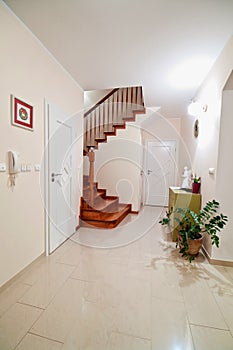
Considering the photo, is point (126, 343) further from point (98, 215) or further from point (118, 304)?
point (98, 215)

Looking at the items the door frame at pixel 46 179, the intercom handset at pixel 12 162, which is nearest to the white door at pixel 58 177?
the door frame at pixel 46 179

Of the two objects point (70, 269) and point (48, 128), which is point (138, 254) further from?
point (48, 128)

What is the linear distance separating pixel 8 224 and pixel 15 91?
124 centimetres

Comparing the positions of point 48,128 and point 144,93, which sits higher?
point 144,93

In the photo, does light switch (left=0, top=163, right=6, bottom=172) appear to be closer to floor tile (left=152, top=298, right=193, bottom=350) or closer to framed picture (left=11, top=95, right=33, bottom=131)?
framed picture (left=11, top=95, right=33, bottom=131)

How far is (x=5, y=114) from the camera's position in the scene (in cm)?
149

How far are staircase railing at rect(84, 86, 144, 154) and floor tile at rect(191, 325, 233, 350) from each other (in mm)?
3545

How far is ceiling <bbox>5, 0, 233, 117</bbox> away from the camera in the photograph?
55.9 inches

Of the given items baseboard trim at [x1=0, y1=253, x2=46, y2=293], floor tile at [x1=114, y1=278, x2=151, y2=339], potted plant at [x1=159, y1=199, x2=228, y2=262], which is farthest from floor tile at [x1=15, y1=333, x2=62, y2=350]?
potted plant at [x1=159, y1=199, x2=228, y2=262]

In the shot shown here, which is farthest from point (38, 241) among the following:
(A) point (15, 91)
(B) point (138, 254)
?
(A) point (15, 91)

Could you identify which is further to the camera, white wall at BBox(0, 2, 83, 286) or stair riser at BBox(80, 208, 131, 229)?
stair riser at BBox(80, 208, 131, 229)

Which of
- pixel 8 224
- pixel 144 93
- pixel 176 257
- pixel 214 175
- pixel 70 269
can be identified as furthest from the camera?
pixel 144 93

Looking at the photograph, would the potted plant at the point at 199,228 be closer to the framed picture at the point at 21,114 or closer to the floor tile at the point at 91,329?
the floor tile at the point at 91,329

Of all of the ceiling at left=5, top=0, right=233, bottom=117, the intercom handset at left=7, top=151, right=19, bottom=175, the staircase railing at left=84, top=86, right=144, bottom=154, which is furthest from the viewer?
the staircase railing at left=84, top=86, right=144, bottom=154
